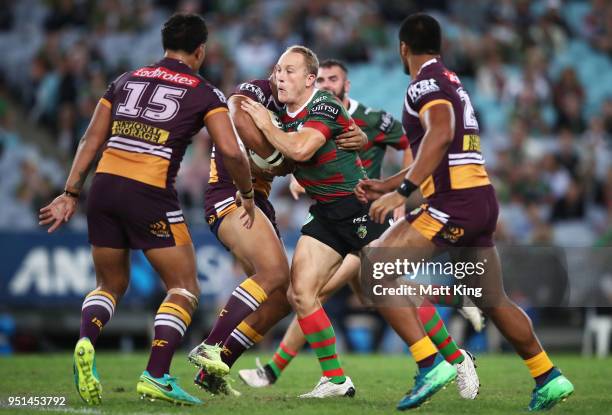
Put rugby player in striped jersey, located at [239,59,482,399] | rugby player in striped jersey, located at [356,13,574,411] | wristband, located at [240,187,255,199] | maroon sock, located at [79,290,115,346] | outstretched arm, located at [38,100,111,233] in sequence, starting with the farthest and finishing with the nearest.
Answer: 1. rugby player in striped jersey, located at [239,59,482,399]
2. wristband, located at [240,187,255,199]
3. outstretched arm, located at [38,100,111,233]
4. maroon sock, located at [79,290,115,346]
5. rugby player in striped jersey, located at [356,13,574,411]

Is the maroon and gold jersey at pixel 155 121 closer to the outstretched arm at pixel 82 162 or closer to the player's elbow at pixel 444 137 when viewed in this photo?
the outstretched arm at pixel 82 162

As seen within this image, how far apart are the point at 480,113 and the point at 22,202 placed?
8.74 metres

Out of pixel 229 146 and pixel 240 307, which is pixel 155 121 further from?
pixel 240 307

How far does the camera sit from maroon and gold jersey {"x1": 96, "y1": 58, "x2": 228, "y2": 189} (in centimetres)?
729

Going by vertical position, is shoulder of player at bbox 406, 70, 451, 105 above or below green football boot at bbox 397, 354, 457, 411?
above

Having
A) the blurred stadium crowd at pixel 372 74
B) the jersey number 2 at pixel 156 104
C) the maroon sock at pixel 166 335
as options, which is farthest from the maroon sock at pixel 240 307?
the blurred stadium crowd at pixel 372 74

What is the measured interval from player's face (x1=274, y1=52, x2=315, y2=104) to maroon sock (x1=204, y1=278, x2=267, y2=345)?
1467 millimetres

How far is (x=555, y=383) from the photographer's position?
7051 mm

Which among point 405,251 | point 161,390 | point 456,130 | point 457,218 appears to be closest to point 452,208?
point 457,218

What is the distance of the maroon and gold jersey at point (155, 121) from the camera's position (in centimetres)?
729

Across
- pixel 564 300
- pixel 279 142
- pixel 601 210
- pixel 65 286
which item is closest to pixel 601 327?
pixel 564 300

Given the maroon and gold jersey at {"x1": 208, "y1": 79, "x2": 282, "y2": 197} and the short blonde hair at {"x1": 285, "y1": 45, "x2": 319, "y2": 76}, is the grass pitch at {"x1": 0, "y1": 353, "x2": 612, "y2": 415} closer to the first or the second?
the maroon and gold jersey at {"x1": 208, "y1": 79, "x2": 282, "y2": 197}

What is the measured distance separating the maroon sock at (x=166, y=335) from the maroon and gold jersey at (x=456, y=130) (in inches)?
79.1

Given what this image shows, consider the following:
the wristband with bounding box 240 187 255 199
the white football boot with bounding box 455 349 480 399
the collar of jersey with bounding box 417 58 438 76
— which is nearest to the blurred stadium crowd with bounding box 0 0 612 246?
the white football boot with bounding box 455 349 480 399
